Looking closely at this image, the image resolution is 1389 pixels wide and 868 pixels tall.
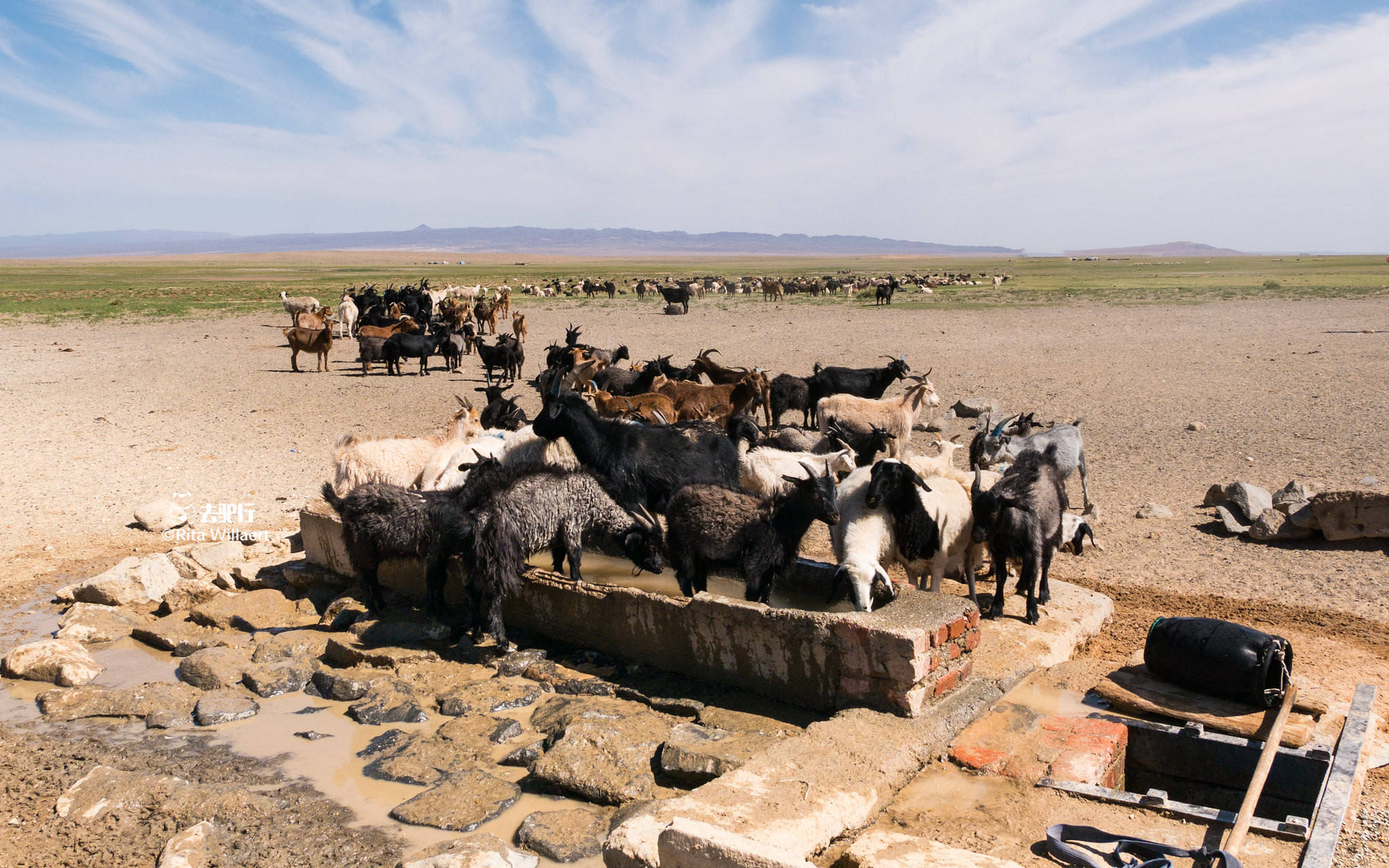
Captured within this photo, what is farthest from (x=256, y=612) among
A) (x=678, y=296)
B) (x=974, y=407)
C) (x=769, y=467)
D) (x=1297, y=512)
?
(x=678, y=296)

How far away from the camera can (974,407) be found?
50.5 feet

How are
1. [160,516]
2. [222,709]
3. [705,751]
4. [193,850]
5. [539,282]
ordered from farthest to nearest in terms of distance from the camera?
[539,282], [160,516], [222,709], [705,751], [193,850]

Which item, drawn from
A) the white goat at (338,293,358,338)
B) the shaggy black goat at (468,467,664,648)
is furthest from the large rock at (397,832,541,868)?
the white goat at (338,293,358,338)

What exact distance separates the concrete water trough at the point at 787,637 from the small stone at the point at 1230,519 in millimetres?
4660

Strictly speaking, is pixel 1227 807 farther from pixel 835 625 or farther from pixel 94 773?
pixel 94 773

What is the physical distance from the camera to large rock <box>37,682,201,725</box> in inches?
224

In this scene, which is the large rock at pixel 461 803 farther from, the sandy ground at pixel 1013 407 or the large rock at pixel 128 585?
the large rock at pixel 128 585

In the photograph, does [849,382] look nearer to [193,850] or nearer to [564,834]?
[564,834]

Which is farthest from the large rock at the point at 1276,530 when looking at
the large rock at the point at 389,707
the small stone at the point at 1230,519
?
the large rock at the point at 389,707

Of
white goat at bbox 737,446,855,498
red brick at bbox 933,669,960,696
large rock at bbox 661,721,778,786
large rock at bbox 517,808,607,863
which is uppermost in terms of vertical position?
white goat at bbox 737,446,855,498

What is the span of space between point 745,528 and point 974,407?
10145 mm

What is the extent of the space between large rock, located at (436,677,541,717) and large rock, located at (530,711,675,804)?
76 cm

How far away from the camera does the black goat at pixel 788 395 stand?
15.1 m

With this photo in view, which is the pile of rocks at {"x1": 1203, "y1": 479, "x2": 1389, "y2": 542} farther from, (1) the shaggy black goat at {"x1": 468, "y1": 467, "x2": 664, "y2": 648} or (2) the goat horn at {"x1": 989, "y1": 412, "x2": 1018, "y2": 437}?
(1) the shaggy black goat at {"x1": 468, "y1": 467, "x2": 664, "y2": 648}
